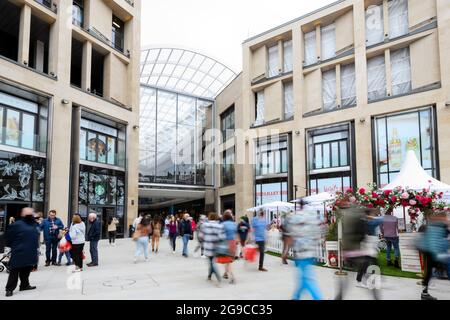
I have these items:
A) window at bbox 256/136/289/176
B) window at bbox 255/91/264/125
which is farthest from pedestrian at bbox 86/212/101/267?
window at bbox 255/91/264/125

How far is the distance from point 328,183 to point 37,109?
63.2 ft

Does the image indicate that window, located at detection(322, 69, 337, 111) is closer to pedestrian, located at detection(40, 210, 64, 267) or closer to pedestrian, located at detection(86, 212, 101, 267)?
pedestrian, located at detection(86, 212, 101, 267)

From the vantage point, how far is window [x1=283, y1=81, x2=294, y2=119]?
31.0 metres

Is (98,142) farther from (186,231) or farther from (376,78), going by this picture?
(376,78)

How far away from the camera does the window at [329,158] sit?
26.8 metres

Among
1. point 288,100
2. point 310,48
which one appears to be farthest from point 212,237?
point 310,48

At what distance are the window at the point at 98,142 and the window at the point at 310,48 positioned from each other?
15.7 m

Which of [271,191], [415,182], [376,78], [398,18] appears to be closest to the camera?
[415,182]

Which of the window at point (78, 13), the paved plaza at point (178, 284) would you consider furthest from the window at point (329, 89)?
the paved plaza at point (178, 284)

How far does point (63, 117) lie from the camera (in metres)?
22.0

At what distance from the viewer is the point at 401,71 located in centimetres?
2508

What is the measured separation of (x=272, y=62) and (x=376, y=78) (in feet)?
31.3
